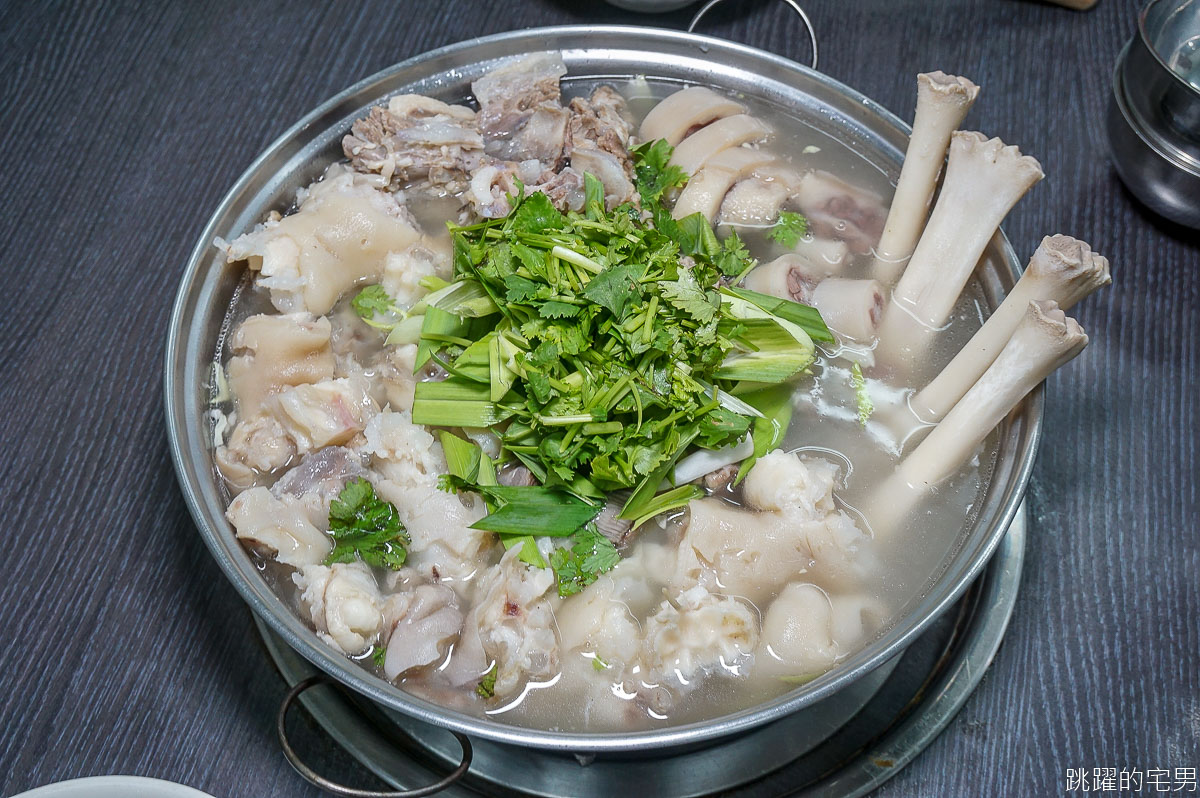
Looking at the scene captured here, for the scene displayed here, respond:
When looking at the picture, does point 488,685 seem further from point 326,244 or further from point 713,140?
point 713,140

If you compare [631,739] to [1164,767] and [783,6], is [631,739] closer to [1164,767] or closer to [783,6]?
[1164,767]

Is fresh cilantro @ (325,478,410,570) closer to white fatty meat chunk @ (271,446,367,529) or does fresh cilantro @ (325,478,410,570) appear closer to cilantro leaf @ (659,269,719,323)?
white fatty meat chunk @ (271,446,367,529)

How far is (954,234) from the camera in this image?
2.21 metres

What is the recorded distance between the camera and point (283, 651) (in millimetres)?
2299

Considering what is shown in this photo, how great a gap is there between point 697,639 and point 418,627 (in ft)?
1.92

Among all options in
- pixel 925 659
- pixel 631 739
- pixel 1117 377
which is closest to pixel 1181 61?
pixel 1117 377

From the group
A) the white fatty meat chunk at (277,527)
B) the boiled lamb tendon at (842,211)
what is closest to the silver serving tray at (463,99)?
the white fatty meat chunk at (277,527)

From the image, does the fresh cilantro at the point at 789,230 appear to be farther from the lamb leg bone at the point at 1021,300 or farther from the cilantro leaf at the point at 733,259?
the lamb leg bone at the point at 1021,300

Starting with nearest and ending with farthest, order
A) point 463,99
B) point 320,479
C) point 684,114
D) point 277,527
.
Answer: point 277,527 → point 320,479 → point 684,114 → point 463,99

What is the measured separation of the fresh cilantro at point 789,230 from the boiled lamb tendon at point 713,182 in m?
0.17

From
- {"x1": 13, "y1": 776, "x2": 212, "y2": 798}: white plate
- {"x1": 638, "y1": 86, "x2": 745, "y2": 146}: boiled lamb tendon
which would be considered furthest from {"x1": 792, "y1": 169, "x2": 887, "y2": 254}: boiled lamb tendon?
{"x1": 13, "y1": 776, "x2": 212, "y2": 798}: white plate

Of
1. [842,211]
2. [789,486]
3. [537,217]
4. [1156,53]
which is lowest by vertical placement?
[789,486]

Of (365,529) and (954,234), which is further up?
(954,234)

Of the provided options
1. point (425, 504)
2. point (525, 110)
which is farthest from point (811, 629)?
point (525, 110)
